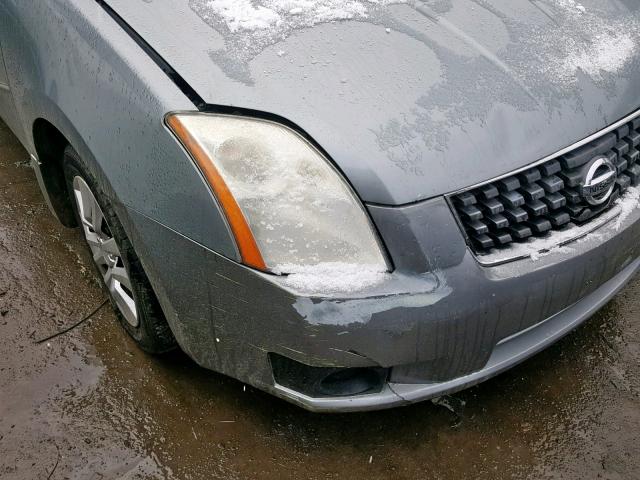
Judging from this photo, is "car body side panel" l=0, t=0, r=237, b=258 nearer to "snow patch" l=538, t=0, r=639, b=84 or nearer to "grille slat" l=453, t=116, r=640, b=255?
"grille slat" l=453, t=116, r=640, b=255

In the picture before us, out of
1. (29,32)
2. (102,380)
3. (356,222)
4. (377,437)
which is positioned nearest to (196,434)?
(102,380)

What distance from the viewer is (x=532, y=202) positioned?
181cm

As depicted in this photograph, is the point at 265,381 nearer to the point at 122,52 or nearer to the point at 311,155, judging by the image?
the point at 311,155

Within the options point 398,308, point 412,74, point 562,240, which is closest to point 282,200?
point 398,308

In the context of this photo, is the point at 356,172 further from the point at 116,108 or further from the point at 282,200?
the point at 116,108

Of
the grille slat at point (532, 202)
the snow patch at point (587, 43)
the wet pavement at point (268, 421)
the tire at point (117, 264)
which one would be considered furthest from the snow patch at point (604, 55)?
the tire at point (117, 264)

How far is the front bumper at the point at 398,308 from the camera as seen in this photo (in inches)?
65.8

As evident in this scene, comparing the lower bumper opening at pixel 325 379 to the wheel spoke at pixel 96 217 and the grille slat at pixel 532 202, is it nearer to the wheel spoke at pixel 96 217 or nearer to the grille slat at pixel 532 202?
the grille slat at pixel 532 202

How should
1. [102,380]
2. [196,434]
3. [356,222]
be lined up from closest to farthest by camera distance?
[356,222] < [196,434] < [102,380]

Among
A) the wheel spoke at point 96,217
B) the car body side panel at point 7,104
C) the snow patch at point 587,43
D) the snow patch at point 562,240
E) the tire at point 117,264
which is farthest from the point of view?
the car body side panel at point 7,104

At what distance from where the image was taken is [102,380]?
7.69 ft

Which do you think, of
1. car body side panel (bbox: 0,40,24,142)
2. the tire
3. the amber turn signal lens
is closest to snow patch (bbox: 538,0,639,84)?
the amber turn signal lens

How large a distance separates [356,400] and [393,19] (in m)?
1.07

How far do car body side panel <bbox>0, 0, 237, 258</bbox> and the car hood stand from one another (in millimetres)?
87
